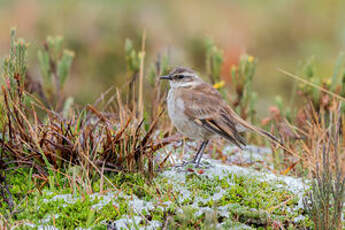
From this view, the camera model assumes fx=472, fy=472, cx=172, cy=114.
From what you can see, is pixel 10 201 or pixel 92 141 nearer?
pixel 10 201

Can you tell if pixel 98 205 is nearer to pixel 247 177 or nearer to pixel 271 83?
pixel 247 177

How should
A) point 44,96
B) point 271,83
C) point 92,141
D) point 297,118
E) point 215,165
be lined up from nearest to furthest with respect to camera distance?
point 92,141
point 215,165
point 297,118
point 44,96
point 271,83

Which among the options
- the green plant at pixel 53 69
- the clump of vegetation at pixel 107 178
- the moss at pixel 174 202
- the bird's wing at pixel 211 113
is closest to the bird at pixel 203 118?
the bird's wing at pixel 211 113

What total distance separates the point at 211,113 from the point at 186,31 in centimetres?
644

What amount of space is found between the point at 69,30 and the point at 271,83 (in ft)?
15.0

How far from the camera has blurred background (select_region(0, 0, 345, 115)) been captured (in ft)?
32.5

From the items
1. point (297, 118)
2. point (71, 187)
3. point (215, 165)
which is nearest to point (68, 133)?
point (71, 187)

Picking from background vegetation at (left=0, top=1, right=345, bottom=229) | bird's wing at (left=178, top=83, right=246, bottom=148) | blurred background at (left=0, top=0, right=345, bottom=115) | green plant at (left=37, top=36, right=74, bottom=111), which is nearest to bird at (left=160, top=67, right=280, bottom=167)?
bird's wing at (left=178, top=83, right=246, bottom=148)

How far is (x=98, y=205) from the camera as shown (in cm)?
376

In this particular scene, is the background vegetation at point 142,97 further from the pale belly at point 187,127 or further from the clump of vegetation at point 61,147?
the pale belly at point 187,127

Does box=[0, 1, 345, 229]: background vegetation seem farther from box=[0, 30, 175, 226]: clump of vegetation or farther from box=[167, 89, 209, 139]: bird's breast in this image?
box=[167, 89, 209, 139]: bird's breast

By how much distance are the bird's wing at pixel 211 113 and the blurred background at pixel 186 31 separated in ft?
13.8

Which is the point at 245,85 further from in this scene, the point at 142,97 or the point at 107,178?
the point at 107,178

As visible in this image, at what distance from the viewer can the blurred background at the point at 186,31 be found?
9906mm
